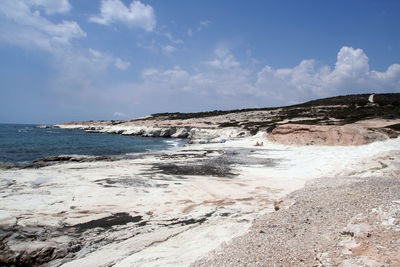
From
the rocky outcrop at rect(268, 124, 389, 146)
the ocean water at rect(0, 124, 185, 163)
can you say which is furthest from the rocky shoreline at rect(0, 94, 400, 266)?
the ocean water at rect(0, 124, 185, 163)

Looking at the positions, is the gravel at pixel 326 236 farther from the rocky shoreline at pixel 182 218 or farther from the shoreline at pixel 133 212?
the shoreline at pixel 133 212

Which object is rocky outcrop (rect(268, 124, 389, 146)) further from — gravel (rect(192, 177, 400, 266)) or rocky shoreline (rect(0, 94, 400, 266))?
gravel (rect(192, 177, 400, 266))

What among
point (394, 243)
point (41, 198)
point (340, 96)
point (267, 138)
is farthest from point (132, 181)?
point (340, 96)

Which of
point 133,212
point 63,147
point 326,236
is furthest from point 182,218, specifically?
point 63,147

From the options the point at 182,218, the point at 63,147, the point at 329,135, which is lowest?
the point at 182,218

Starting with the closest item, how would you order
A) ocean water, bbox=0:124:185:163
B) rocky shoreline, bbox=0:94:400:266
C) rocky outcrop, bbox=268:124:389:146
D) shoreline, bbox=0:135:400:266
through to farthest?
rocky shoreline, bbox=0:94:400:266 → shoreline, bbox=0:135:400:266 → rocky outcrop, bbox=268:124:389:146 → ocean water, bbox=0:124:185:163

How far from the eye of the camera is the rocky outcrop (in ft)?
77.4

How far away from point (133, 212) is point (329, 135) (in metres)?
23.5

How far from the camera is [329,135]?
2500cm

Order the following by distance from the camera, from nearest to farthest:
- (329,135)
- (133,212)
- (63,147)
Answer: (133,212), (329,135), (63,147)

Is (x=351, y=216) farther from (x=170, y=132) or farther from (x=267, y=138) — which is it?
(x=170, y=132)

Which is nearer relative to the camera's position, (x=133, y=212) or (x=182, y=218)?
(x=182, y=218)

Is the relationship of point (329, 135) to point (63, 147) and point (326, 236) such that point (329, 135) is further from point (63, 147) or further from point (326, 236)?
point (63, 147)

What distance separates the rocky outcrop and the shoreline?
12.7 metres
